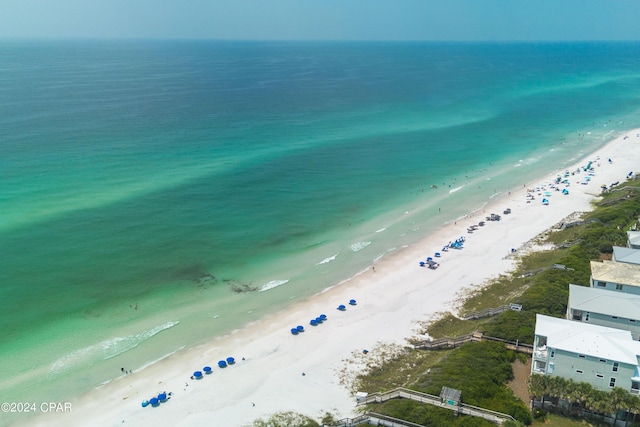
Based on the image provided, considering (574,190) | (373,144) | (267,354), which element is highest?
(373,144)

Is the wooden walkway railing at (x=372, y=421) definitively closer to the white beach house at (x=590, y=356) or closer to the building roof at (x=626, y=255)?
the white beach house at (x=590, y=356)

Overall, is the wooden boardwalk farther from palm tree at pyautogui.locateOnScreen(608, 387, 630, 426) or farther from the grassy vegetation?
palm tree at pyautogui.locateOnScreen(608, 387, 630, 426)

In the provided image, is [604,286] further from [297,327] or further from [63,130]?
[63,130]

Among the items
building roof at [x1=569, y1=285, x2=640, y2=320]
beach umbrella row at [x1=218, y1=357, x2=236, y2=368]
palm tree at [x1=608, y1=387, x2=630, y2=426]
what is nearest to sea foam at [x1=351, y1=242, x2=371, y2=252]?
beach umbrella row at [x1=218, y1=357, x2=236, y2=368]

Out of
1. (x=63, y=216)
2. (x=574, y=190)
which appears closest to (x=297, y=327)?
(x=63, y=216)

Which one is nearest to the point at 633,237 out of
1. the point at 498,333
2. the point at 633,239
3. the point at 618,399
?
the point at 633,239

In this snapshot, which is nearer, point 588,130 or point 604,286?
point 604,286

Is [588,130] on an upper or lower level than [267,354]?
upper
